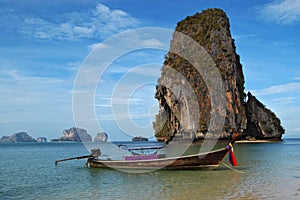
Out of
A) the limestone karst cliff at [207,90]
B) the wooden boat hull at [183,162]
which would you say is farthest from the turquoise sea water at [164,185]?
the limestone karst cliff at [207,90]

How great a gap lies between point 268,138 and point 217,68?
2081 centimetres

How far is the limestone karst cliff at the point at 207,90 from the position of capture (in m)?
57.7

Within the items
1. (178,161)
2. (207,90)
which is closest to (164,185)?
(178,161)

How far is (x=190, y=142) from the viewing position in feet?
187

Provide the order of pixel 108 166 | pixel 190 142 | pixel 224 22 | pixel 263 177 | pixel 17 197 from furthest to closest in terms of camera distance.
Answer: pixel 224 22, pixel 190 142, pixel 108 166, pixel 263 177, pixel 17 197

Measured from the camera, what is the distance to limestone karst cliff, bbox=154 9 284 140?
57.7 meters

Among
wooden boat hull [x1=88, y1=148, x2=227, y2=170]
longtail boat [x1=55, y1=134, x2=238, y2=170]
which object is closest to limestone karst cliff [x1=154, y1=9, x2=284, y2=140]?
longtail boat [x1=55, y1=134, x2=238, y2=170]

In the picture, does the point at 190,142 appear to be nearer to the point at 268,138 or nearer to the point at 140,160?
the point at 268,138

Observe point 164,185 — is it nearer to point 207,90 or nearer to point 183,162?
point 183,162

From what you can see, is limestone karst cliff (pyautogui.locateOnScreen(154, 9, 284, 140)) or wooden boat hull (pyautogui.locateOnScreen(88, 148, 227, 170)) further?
limestone karst cliff (pyautogui.locateOnScreen(154, 9, 284, 140))

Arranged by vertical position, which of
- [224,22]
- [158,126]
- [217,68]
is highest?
[224,22]

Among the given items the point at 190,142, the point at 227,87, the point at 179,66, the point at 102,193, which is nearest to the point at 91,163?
the point at 102,193

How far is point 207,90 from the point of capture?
59.9 metres

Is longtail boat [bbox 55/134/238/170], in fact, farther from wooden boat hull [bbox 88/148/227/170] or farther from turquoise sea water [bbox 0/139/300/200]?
turquoise sea water [bbox 0/139/300/200]
